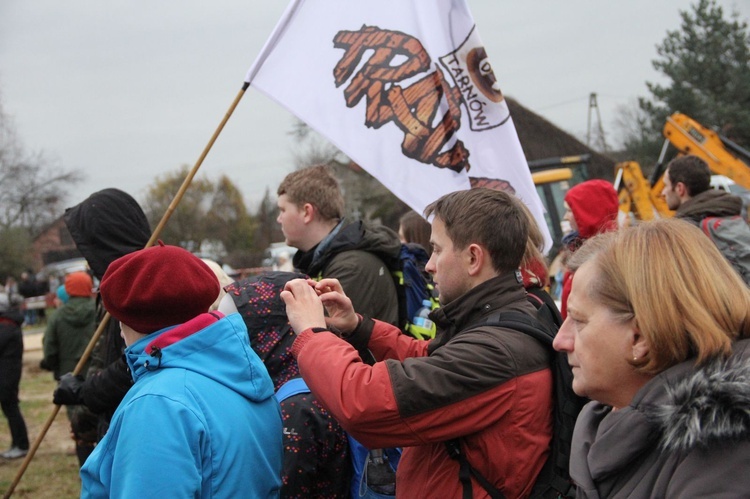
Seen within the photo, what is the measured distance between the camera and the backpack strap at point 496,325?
2.00 metres

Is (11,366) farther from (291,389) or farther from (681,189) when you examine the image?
(681,189)

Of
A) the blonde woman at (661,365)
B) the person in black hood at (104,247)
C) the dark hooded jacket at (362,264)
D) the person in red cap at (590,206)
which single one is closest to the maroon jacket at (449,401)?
the blonde woman at (661,365)

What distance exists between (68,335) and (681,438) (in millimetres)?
6722

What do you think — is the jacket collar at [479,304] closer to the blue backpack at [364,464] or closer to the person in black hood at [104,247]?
the blue backpack at [364,464]

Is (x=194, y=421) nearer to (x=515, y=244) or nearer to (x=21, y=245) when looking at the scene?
(x=515, y=244)

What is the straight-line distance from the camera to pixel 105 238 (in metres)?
3.51

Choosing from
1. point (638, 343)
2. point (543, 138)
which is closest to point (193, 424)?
point (638, 343)

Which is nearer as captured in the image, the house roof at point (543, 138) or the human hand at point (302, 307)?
the human hand at point (302, 307)

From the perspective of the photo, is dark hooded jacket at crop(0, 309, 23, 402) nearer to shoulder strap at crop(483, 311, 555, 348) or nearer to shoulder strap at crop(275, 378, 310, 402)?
shoulder strap at crop(275, 378, 310, 402)

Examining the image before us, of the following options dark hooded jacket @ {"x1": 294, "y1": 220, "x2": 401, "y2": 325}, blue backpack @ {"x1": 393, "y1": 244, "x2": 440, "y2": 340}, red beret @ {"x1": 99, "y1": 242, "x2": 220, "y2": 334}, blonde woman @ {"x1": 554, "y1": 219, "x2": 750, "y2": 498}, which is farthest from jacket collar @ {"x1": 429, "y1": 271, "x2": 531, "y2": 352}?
blue backpack @ {"x1": 393, "y1": 244, "x2": 440, "y2": 340}

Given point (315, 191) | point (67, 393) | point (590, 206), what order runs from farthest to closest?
1. point (590, 206)
2. point (315, 191)
3. point (67, 393)

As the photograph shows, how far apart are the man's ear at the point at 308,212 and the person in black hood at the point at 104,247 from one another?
817 mm

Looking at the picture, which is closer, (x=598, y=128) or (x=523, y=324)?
(x=523, y=324)

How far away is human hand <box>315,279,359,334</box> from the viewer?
2.50m
